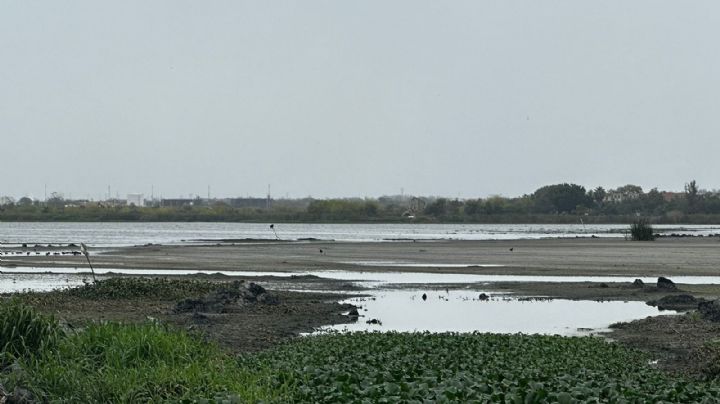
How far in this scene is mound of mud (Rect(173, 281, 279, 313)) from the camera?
1125 inches

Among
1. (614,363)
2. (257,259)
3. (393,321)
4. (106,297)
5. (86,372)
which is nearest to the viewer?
(86,372)

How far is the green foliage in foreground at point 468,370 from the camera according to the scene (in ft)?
44.0

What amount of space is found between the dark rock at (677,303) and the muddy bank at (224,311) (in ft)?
32.0

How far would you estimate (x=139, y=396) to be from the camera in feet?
44.2

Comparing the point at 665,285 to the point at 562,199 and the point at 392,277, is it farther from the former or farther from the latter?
the point at 562,199

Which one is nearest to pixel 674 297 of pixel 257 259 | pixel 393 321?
pixel 393 321

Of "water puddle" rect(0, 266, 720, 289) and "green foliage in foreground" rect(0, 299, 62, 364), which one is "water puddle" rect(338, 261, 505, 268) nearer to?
"water puddle" rect(0, 266, 720, 289)

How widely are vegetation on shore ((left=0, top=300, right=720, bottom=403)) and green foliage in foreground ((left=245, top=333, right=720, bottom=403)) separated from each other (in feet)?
0.08

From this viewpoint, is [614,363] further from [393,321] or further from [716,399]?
[393,321]

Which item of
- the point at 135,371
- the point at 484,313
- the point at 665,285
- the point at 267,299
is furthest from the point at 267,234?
the point at 135,371

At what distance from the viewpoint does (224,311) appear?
2866cm

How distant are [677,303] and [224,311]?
13.9 metres

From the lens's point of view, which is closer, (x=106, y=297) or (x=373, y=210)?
(x=106, y=297)

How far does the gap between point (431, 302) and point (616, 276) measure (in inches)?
563
